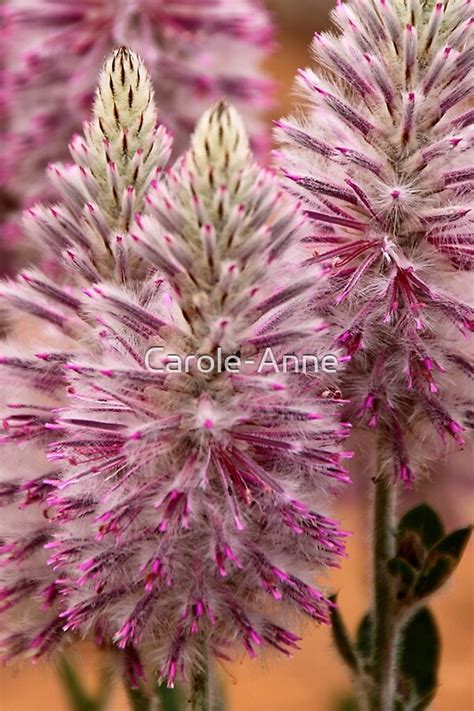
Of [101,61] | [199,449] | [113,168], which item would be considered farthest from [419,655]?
[101,61]

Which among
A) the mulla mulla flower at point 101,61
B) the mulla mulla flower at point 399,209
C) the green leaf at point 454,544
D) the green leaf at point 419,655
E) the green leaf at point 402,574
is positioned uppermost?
the mulla mulla flower at point 101,61

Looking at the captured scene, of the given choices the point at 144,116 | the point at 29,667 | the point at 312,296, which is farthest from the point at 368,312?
the point at 29,667

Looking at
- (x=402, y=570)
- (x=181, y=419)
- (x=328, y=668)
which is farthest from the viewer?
(x=328, y=668)

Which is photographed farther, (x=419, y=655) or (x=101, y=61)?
(x=101, y=61)

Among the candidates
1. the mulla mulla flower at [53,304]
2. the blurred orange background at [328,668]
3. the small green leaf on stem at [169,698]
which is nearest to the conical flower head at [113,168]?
the mulla mulla flower at [53,304]

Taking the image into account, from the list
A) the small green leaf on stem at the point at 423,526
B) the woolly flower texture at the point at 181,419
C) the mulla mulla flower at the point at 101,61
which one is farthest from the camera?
the mulla mulla flower at the point at 101,61

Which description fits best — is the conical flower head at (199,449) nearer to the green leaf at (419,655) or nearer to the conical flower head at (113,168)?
the conical flower head at (113,168)

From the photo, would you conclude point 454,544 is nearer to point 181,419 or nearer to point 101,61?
point 181,419
